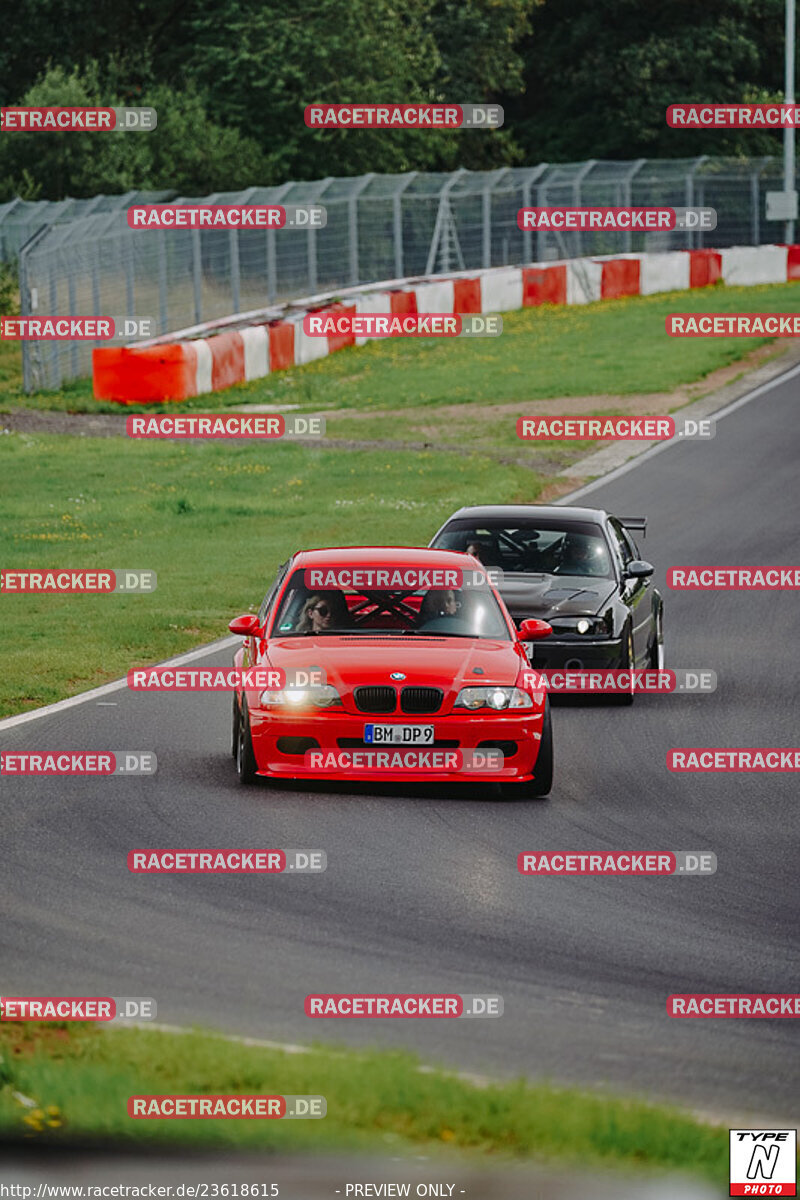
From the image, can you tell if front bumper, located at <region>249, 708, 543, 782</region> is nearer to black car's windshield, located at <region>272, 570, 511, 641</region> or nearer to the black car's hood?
black car's windshield, located at <region>272, 570, 511, 641</region>

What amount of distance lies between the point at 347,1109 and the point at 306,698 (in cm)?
607

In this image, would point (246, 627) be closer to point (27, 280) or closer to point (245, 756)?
point (245, 756)

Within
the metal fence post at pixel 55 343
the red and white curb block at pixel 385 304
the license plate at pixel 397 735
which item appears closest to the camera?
the license plate at pixel 397 735

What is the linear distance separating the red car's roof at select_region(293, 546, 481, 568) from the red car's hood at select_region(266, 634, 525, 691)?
0.86 meters

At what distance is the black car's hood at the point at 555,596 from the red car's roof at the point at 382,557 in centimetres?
219

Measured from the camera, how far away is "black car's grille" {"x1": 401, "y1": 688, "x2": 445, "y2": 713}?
42.5 ft

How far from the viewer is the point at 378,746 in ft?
42.5

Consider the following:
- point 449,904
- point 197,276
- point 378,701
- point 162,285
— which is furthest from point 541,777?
point 197,276

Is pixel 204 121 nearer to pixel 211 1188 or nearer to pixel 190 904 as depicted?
pixel 190 904

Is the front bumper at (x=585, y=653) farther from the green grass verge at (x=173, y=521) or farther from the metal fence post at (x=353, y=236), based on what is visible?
the metal fence post at (x=353, y=236)

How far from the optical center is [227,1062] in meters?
7.54

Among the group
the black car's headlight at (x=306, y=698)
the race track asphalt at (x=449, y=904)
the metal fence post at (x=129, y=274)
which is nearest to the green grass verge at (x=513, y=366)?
the metal fence post at (x=129, y=274)

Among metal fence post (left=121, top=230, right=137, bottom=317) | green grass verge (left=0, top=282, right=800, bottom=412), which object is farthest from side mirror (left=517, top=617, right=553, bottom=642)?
metal fence post (left=121, top=230, right=137, bottom=317)

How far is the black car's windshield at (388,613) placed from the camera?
13938 mm
